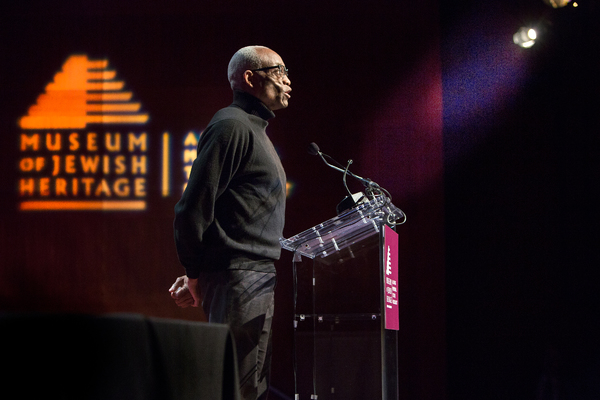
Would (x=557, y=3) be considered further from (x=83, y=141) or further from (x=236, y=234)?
(x=83, y=141)

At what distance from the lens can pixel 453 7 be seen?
3.84 m

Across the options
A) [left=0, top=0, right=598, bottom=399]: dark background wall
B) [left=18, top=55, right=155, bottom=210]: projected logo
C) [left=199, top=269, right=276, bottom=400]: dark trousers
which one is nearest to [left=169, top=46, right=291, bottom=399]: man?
[left=199, top=269, right=276, bottom=400]: dark trousers

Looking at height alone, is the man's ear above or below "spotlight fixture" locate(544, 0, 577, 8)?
below

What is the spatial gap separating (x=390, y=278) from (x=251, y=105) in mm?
774

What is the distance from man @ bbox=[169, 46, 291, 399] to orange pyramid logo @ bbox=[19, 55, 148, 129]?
221 centimetres

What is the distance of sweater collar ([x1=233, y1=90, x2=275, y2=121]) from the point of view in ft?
6.76

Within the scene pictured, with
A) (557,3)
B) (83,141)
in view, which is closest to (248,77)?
(83,141)

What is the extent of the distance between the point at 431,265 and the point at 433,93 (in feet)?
3.62

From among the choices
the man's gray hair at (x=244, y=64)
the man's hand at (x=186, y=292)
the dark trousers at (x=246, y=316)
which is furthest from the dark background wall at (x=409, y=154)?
the dark trousers at (x=246, y=316)

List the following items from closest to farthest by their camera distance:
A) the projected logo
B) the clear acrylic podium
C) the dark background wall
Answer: the clear acrylic podium, the dark background wall, the projected logo

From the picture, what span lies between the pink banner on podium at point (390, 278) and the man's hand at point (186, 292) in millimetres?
590

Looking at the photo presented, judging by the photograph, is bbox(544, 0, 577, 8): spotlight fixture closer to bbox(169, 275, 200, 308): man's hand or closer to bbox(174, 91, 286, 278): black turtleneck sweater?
bbox(174, 91, 286, 278): black turtleneck sweater

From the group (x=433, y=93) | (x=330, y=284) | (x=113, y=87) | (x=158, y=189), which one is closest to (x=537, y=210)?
(x=433, y=93)

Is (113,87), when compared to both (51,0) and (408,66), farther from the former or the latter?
(408,66)
